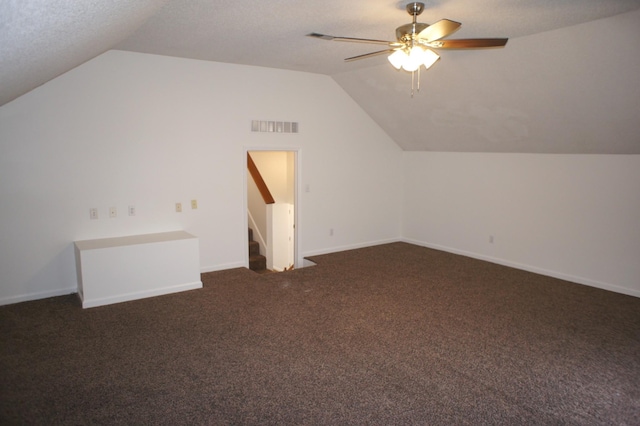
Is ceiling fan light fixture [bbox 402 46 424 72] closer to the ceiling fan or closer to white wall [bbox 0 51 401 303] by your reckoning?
the ceiling fan

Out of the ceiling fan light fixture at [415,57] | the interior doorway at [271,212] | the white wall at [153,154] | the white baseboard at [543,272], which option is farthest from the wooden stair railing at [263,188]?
the ceiling fan light fixture at [415,57]

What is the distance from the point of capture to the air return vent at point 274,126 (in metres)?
5.52

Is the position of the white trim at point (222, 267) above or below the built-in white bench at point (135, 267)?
below

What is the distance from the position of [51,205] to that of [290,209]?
3984mm

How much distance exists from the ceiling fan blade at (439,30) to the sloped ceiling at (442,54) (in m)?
0.34

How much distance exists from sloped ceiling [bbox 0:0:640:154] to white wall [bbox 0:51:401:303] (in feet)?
1.19

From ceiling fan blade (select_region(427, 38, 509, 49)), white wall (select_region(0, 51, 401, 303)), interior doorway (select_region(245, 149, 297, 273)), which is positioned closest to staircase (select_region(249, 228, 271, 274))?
interior doorway (select_region(245, 149, 297, 273))

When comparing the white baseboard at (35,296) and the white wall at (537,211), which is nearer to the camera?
the white baseboard at (35,296)

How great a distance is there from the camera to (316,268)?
5605 millimetres

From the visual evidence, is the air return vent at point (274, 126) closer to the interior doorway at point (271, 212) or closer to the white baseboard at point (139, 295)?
the interior doorway at point (271, 212)

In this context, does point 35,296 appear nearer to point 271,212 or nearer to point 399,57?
point 271,212

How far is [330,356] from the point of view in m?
3.27

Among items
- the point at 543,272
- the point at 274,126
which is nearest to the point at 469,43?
the point at 274,126

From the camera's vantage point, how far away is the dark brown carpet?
102 inches
